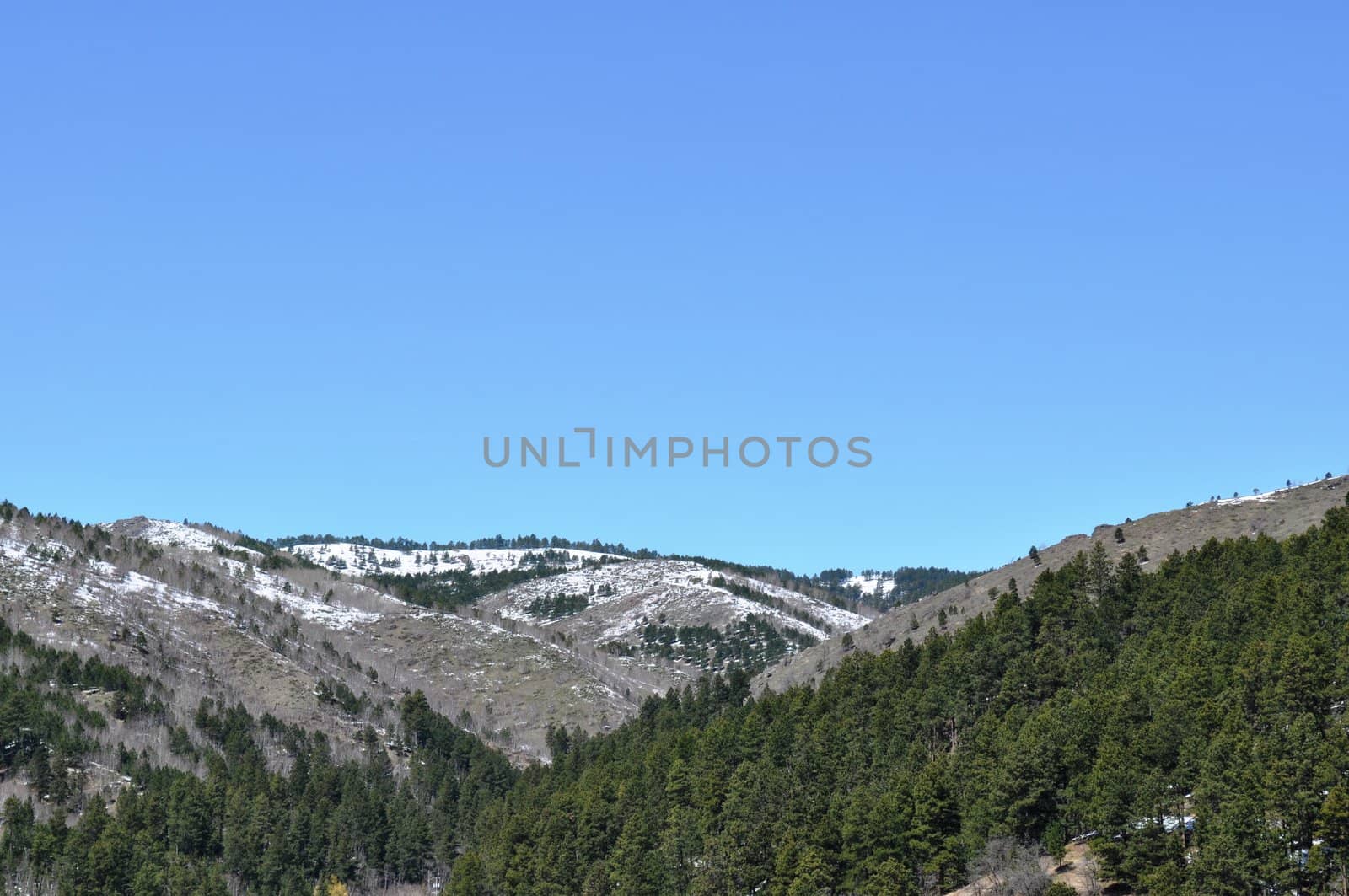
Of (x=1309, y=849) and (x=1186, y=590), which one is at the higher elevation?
(x=1186, y=590)

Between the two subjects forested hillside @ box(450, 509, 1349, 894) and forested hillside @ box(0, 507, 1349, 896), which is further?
forested hillside @ box(0, 507, 1349, 896)

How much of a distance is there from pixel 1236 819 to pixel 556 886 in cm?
7439

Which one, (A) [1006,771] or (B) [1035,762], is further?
(A) [1006,771]

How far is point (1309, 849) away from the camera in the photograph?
84.3m

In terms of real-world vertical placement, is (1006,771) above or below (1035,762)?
below

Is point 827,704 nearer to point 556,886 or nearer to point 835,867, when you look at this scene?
point 556,886

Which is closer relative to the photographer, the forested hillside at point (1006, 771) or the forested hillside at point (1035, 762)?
the forested hillside at point (1035, 762)

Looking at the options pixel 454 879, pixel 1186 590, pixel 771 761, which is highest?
pixel 1186 590

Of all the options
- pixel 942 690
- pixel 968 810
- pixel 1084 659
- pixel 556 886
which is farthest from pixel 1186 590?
pixel 556 886

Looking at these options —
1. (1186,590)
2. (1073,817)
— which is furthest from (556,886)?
(1186,590)

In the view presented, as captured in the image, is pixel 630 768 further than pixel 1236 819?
Yes

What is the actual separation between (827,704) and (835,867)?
4962cm

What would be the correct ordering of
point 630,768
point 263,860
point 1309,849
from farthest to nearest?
1. point 263,860
2. point 630,768
3. point 1309,849

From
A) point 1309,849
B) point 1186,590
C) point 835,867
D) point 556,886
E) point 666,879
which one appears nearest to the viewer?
point 1309,849
